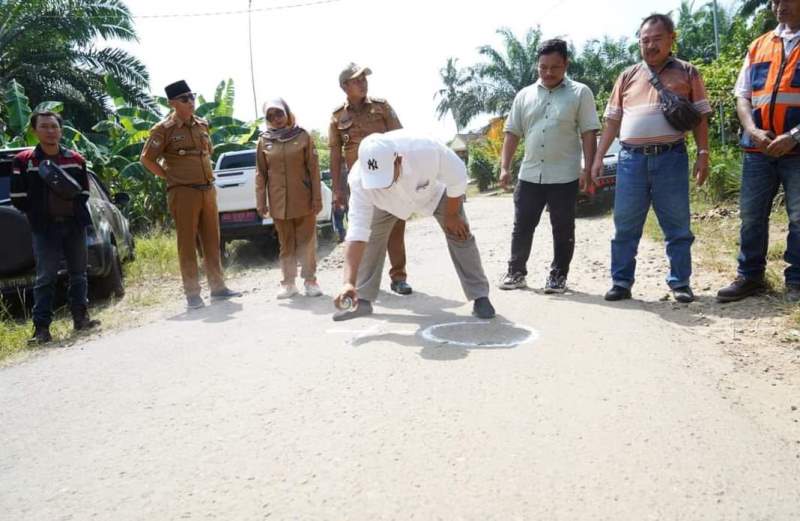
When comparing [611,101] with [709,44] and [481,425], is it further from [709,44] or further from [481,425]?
[709,44]

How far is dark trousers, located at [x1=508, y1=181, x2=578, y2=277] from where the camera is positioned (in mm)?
5516

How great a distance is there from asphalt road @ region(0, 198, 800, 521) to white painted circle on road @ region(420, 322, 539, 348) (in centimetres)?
2

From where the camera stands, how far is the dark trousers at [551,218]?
5516mm

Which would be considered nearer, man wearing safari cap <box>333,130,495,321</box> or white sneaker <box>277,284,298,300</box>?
man wearing safari cap <box>333,130,495,321</box>

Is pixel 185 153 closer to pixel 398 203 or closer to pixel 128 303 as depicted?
pixel 128 303

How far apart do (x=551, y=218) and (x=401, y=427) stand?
10.6 feet

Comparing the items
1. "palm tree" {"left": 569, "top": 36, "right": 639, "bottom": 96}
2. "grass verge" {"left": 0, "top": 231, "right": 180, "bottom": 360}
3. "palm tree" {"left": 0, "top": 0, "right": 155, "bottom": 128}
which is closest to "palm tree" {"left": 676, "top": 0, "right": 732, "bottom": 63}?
"palm tree" {"left": 569, "top": 36, "right": 639, "bottom": 96}

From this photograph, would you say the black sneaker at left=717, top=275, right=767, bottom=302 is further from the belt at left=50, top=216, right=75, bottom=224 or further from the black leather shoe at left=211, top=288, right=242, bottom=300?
the belt at left=50, top=216, right=75, bottom=224

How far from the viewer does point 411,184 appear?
14.3ft

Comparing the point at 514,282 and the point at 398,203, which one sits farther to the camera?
the point at 514,282

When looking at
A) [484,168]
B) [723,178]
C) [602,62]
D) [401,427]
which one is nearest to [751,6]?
[602,62]

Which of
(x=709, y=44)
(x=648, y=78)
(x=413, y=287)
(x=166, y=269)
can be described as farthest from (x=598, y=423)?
(x=709, y=44)

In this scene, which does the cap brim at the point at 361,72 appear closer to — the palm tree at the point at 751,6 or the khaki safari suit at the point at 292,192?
the khaki safari suit at the point at 292,192

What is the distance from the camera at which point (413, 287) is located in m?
6.25
